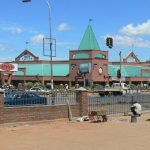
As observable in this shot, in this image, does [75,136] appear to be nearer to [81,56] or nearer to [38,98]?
[38,98]

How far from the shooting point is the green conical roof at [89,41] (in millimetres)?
102875

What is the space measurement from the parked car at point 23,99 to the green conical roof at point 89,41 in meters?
77.7

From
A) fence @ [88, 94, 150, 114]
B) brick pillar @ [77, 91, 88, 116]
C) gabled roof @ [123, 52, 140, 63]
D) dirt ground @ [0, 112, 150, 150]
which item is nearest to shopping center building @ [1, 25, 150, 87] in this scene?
gabled roof @ [123, 52, 140, 63]

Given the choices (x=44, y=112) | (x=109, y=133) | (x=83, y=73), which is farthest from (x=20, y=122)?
(x=83, y=73)

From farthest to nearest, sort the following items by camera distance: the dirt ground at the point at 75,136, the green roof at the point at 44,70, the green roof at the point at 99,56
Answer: the green roof at the point at 44,70 → the green roof at the point at 99,56 → the dirt ground at the point at 75,136

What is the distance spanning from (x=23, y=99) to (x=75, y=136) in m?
5.91

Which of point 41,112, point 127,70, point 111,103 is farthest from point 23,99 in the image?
point 127,70

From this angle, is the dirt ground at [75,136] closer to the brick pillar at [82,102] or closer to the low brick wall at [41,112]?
the low brick wall at [41,112]

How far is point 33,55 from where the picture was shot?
120375mm

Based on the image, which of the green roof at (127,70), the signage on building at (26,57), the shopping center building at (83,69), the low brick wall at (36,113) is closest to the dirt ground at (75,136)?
the low brick wall at (36,113)

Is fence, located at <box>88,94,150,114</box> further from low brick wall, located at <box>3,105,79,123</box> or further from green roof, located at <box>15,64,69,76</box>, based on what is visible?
green roof, located at <box>15,64,69,76</box>

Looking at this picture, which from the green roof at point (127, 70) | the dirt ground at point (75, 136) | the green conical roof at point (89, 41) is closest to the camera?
the dirt ground at point (75, 136)

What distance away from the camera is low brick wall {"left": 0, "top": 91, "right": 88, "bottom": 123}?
74.0 ft

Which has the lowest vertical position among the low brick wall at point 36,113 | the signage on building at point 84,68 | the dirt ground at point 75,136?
the dirt ground at point 75,136
